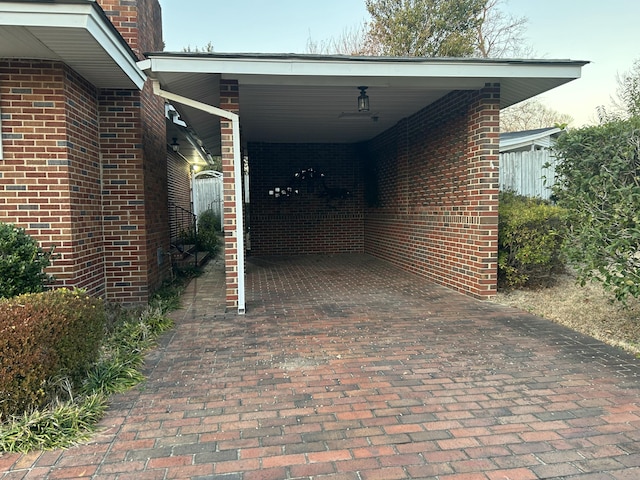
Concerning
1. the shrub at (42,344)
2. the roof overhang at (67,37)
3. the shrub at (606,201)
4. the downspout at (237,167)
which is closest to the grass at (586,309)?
the shrub at (606,201)

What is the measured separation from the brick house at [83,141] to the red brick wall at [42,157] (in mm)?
10

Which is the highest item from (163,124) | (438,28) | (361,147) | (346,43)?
(346,43)

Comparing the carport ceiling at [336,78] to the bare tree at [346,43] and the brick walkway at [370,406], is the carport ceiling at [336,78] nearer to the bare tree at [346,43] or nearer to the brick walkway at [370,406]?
the brick walkway at [370,406]

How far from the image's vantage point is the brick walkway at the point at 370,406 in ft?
7.04

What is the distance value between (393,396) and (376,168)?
7773 millimetres

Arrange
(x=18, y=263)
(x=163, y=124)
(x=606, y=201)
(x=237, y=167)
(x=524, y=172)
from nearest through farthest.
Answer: (x=18, y=263) → (x=606, y=201) → (x=237, y=167) → (x=163, y=124) → (x=524, y=172)

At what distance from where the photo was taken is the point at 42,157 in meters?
4.45

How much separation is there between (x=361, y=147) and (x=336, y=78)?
237 inches

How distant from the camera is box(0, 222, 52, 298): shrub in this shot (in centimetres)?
355

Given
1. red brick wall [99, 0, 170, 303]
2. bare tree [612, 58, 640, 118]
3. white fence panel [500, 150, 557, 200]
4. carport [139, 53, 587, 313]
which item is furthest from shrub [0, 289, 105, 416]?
bare tree [612, 58, 640, 118]

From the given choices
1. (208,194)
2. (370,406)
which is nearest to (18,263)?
(370,406)

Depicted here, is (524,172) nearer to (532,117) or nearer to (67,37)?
(67,37)

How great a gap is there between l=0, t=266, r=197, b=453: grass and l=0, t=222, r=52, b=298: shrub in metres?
0.84

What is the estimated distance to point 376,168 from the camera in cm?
1010
